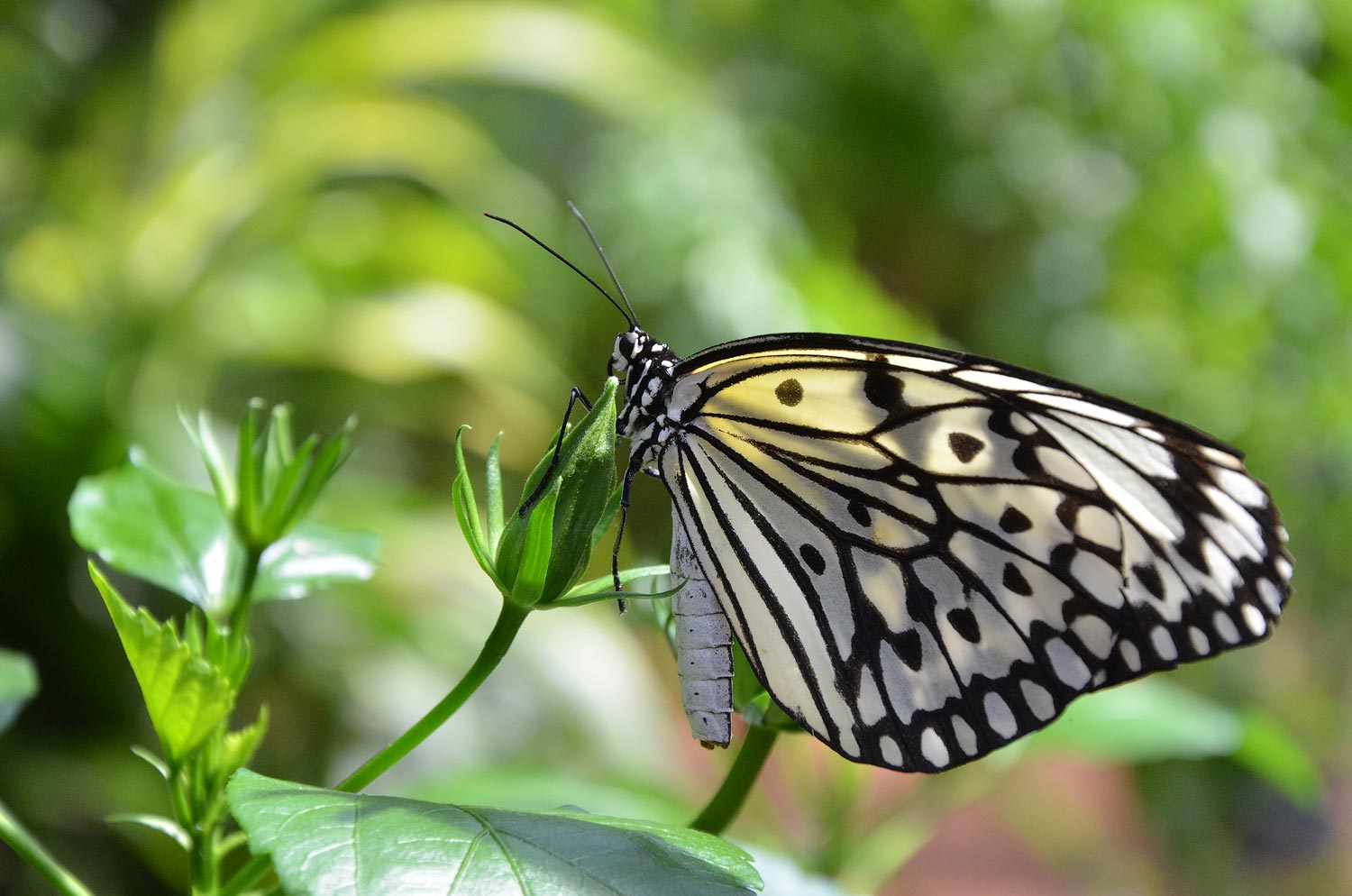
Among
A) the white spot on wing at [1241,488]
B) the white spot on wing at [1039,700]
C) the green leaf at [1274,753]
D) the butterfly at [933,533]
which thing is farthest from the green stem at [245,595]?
the green leaf at [1274,753]

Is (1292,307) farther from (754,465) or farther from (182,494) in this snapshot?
(182,494)

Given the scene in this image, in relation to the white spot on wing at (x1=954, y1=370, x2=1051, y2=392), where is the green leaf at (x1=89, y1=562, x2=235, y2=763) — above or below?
below

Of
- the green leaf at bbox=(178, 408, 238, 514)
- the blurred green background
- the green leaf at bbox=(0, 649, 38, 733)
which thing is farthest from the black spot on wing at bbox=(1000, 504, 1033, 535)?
the blurred green background

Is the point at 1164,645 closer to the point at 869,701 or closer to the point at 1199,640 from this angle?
the point at 1199,640

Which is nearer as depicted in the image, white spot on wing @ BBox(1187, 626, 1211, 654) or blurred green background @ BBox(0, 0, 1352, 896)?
white spot on wing @ BBox(1187, 626, 1211, 654)

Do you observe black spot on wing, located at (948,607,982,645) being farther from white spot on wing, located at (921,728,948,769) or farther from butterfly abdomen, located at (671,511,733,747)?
butterfly abdomen, located at (671,511,733,747)

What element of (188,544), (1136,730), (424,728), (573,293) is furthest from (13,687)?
(573,293)

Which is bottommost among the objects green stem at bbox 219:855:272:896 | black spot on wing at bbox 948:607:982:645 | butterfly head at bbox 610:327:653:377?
green stem at bbox 219:855:272:896
